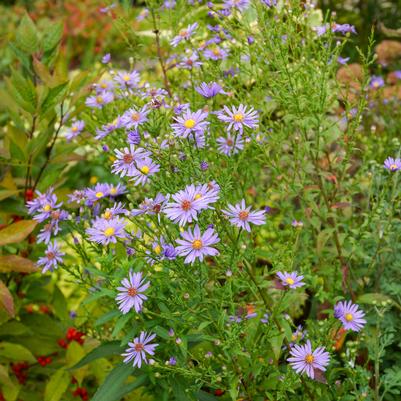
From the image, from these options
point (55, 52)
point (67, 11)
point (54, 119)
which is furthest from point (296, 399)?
point (67, 11)

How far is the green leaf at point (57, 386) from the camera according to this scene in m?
2.07

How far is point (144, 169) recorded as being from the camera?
4.76ft

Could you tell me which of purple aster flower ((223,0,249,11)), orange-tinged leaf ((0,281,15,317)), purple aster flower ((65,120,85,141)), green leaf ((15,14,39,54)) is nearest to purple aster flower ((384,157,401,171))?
purple aster flower ((223,0,249,11))

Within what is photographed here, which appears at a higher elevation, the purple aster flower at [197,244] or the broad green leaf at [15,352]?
the purple aster flower at [197,244]

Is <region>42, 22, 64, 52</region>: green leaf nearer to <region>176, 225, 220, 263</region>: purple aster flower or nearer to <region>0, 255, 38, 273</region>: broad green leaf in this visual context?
<region>0, 255, 38, 273</region>: broad green leaf

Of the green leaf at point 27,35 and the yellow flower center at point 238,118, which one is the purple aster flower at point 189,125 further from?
the green leaf at point 27,35

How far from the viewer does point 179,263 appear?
1.47 m

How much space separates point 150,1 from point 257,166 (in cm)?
69

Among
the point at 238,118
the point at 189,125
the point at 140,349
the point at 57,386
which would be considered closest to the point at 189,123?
the point at 189,125

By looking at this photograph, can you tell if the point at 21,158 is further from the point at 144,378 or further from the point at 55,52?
the point at 144,378

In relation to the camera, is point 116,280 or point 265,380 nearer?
point 116,280

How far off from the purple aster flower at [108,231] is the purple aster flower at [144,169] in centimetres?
12

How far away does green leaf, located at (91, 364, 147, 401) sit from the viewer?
63.8 inches

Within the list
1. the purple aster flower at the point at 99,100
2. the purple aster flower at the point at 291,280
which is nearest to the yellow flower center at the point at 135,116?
the purple aster flower at the point at 291,280
